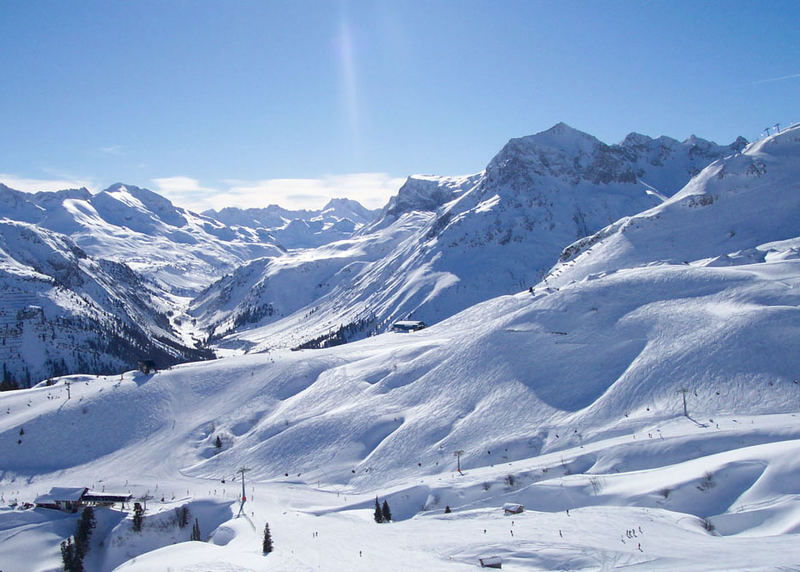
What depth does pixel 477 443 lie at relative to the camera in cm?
7006

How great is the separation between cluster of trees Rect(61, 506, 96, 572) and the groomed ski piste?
1.23 metres

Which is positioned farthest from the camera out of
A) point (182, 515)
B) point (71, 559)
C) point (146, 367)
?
point (146, 367)

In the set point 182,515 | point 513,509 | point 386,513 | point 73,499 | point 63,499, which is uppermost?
point 63,499

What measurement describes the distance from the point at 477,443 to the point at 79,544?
1810 inches

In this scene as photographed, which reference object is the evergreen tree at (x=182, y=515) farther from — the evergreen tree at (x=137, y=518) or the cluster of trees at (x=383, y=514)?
the cluster of trees at (x=383, y=514)

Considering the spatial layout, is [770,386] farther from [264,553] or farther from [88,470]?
[88,470]

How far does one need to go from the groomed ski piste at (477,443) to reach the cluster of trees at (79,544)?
4.03ft

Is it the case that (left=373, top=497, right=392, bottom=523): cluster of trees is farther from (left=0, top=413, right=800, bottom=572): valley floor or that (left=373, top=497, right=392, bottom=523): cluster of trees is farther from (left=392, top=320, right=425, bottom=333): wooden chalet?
(left=392, top=320, right=425, bottom=333): wooden chalet

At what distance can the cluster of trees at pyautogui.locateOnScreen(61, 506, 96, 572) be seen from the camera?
185 feet

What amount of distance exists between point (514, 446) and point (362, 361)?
47455 millimetres

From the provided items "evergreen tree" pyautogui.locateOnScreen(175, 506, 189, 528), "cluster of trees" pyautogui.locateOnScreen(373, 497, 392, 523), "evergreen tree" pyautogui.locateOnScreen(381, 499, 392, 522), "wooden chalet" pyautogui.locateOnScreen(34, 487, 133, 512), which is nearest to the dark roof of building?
"wooden chalet" pyautogui.locateOnScreen(34, 487, 133, 512)

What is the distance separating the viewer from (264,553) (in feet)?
141

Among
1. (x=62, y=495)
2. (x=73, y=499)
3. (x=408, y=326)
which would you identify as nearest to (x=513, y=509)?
(x=73, y=499)

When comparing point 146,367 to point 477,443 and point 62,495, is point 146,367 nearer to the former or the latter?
point 62,495
